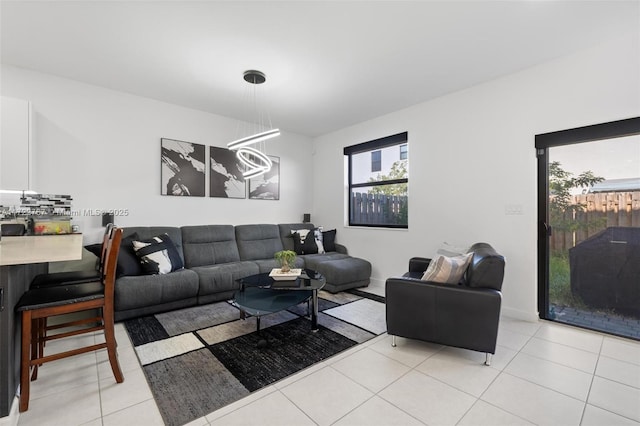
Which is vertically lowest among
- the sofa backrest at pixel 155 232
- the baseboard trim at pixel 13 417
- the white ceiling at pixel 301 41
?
the baseboard trim at pixel 13 417

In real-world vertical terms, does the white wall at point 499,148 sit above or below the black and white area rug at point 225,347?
above

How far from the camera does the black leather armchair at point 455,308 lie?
203cm

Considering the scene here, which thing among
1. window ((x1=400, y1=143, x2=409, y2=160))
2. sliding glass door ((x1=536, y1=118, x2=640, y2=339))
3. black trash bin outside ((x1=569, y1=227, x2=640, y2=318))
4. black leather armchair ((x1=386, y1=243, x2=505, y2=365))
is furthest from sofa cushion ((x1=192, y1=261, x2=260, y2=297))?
black trash bin outside ((x1=569, y1=227, x2=640, y2=318))

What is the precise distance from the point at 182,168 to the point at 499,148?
13.6 ft

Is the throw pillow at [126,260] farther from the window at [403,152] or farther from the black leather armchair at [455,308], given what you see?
the window at [403,152]

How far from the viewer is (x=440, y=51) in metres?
2.61

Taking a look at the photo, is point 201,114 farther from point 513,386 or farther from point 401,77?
point 513,386

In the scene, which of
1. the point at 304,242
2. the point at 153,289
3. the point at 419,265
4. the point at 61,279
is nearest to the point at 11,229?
the point at 61,279

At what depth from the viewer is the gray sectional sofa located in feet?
9.31

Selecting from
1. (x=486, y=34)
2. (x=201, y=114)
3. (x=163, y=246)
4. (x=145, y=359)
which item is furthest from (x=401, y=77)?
(x=145, y=359)

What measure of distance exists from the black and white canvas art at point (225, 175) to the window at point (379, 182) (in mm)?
1918

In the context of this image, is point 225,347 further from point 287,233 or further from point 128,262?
point 287,233

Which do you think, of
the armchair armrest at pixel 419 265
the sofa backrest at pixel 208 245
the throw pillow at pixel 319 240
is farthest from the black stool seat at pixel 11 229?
the armchair armrest at pixel 419 265

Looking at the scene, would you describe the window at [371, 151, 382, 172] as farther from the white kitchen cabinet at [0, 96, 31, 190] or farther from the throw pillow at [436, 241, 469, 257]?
the white kitchen cabinet at [0, 96, 31, 190]
